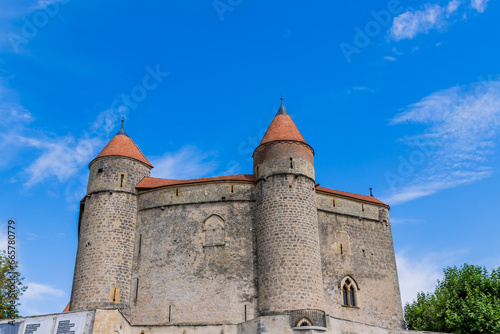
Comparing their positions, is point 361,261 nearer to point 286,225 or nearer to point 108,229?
point 286,225

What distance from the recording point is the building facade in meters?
25.8

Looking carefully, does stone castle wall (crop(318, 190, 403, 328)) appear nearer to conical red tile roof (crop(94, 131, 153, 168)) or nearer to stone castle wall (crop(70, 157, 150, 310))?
stone castle wall (crop(70, 157, 150, 310))

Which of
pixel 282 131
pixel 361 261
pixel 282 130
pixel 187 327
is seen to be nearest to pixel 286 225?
pixel 282 131

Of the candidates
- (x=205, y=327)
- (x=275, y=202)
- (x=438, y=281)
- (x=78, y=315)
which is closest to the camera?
(x=78, y=315)

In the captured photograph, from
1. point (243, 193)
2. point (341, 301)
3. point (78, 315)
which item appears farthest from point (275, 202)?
point (78, 315)

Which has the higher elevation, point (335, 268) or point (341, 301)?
point (335, 268)

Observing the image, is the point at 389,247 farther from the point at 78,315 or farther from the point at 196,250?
the point at 78,315

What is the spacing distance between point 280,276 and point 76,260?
11.8m

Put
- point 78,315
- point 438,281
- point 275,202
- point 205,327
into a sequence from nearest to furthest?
point 78,315
point 205,327
point 275,202
point 438,281

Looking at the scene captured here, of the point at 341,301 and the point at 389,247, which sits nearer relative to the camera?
the point at 341,301

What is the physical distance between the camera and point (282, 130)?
1158 inches

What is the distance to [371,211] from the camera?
104ft

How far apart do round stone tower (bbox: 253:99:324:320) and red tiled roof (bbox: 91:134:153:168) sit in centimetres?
743

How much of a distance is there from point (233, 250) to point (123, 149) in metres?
9.44
